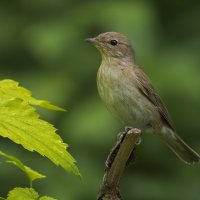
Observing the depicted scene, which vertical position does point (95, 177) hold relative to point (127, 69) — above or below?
below

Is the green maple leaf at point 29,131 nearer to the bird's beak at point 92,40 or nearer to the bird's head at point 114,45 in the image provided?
the bird's beak at point 92,40

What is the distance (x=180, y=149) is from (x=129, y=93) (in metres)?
0.67

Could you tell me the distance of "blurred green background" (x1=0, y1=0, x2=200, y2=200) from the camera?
5.57m

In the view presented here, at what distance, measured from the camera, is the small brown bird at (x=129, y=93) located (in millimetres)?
4797

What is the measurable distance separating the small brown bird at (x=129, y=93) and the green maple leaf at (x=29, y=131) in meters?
2.83

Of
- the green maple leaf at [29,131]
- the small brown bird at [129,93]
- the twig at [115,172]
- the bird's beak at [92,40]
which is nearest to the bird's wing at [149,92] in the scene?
the small brown bird at [129,93]

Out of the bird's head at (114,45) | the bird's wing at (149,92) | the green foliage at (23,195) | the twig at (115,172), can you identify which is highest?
the green foliage at (23,195)

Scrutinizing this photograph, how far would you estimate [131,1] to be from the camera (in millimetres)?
6309

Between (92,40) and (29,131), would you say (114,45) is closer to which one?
(92,40)

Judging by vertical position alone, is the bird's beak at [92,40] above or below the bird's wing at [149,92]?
above

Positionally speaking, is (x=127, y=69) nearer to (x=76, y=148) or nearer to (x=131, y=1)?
(x=76, y=148)

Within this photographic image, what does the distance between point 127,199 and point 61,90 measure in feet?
3.53

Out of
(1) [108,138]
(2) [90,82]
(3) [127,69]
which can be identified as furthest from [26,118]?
(2) [90,82]

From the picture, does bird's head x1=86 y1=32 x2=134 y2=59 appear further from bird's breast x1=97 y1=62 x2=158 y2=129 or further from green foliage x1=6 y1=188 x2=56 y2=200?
green foliage x1=6 y1=188 x2=56 y2=200
